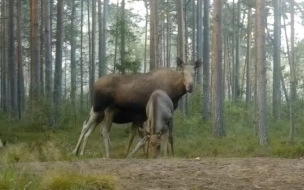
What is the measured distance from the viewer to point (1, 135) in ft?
62.4

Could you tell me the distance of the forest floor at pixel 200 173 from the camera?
7.38 m

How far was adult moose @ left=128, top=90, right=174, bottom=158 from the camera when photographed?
11.4 metres

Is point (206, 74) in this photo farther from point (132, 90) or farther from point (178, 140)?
point (132, 90)

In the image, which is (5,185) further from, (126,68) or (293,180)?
(126,68)

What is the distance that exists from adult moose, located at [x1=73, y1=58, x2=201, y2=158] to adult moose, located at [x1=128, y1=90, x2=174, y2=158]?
1.04 meters

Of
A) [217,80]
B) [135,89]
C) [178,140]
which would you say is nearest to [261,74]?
[217,80]

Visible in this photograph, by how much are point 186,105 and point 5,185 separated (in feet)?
79.8

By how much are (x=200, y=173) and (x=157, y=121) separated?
352 cm

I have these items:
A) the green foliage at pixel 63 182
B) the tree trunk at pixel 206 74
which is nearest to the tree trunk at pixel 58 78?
the tree trunk at pixel 206 74

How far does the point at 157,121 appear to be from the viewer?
11.7 metres

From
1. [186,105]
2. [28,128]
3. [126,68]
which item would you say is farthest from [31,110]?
[186,105]

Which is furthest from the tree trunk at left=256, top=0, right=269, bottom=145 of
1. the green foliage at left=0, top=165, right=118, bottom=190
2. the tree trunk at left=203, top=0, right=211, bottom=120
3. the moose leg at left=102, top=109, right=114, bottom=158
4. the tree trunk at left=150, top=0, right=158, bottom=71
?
the tree trunk at left=203, top=0, right=211, bottom=120

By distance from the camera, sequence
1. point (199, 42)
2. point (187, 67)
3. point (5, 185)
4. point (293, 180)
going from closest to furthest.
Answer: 1. point (5, 185)
2. point (293, 180)
3. point (187, 67)
4. point (199, 42)

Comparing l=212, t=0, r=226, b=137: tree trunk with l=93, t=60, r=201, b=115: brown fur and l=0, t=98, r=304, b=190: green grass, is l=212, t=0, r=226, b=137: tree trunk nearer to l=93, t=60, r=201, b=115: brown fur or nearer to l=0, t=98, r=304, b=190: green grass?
l=0, t=98, r=304, b=190: green grass
